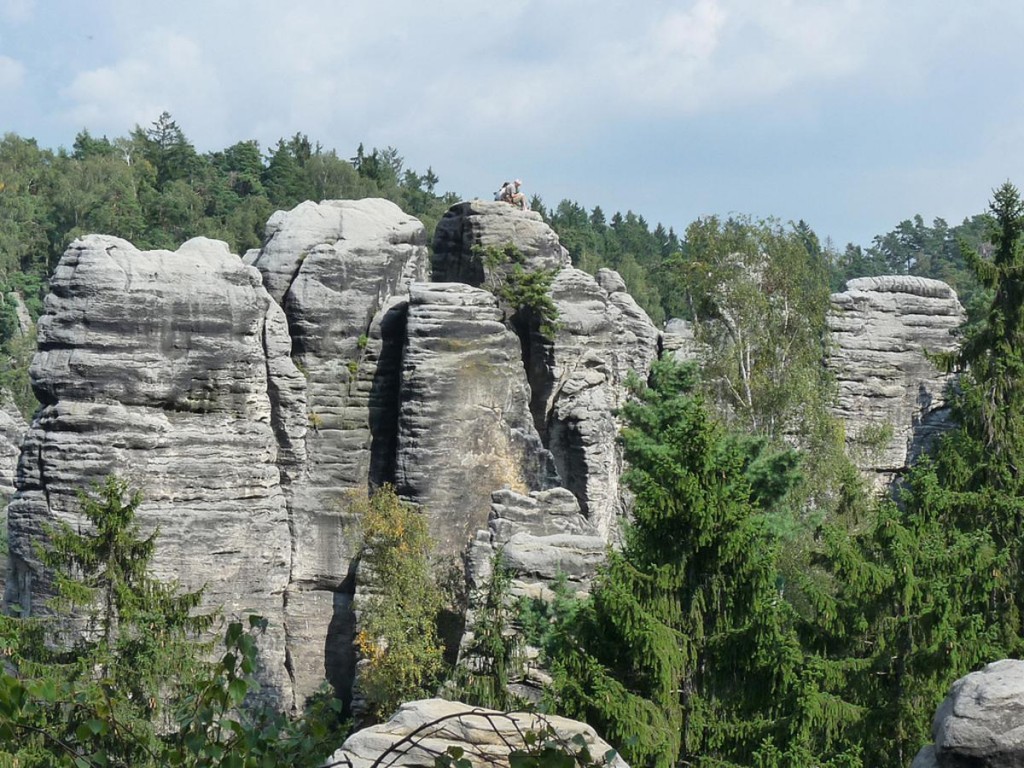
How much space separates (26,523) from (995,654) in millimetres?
17497

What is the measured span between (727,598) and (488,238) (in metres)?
17.9

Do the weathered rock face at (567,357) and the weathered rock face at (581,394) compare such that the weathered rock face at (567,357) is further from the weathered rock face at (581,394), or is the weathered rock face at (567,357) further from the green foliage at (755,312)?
the green foliage at (755,312)

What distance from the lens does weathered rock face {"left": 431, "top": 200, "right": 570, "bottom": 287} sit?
1315 inches

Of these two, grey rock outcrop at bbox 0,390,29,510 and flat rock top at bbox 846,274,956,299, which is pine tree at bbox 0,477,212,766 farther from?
flat rock top at bbox 846,274,956,299

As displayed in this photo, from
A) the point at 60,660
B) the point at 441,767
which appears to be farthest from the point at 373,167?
the point at 441,767

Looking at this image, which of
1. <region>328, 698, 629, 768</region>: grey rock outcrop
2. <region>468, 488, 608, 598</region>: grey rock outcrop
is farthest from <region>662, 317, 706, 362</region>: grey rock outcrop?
<region>328, 698, 629, 768</region>: grey rock outcrop

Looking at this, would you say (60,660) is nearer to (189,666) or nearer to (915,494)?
(189,666)

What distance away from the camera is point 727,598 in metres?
16.8

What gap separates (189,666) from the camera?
64.8 ft

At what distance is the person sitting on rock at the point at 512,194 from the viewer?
34.9 m

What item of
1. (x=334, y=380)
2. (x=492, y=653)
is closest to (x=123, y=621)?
(x=492, y=653)

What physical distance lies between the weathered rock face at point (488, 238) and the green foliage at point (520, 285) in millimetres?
229

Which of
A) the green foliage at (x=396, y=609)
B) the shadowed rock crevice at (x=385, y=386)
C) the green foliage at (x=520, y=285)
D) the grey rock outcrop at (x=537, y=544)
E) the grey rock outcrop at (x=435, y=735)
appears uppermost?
the green foliage at (x=520, y=285)

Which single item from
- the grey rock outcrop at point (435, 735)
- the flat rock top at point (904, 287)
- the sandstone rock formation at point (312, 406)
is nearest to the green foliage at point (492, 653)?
the sandstone rock formation at point (312, 406)
